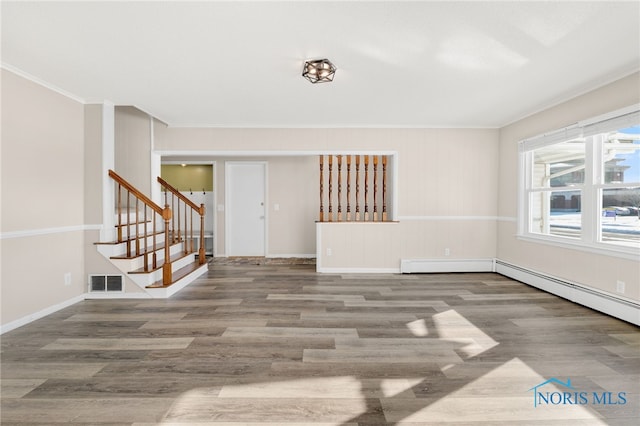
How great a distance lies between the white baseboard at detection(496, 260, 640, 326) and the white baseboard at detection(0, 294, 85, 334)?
5.84m

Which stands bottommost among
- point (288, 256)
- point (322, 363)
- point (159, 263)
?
point (322, 363)

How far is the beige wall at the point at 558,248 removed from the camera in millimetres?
3064

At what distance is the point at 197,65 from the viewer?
2863mm

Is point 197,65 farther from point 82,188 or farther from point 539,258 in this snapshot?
point 539,258

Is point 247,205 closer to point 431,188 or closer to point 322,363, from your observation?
point 431,188

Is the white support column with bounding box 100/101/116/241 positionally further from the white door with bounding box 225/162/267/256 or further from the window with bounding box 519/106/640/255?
the window with bounding box 519/106/640/255

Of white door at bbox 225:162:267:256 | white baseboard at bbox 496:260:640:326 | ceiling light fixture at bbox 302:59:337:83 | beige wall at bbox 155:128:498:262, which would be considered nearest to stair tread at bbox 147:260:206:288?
white door at bbox 225:162:267:256

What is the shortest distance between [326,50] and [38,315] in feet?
12.5

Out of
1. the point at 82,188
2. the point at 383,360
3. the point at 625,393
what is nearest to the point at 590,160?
the point at 625,393

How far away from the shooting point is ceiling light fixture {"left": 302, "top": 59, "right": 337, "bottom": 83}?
2758mm

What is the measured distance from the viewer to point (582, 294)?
354 cm

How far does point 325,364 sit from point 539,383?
141 centimetres

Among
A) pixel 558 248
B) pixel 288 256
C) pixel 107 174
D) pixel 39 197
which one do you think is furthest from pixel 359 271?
pixel 39 197

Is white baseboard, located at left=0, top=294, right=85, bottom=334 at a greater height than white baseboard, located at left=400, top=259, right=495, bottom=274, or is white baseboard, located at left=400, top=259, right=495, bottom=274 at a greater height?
white baseboard, located at left=400, top=259, right=495, bottom=274
